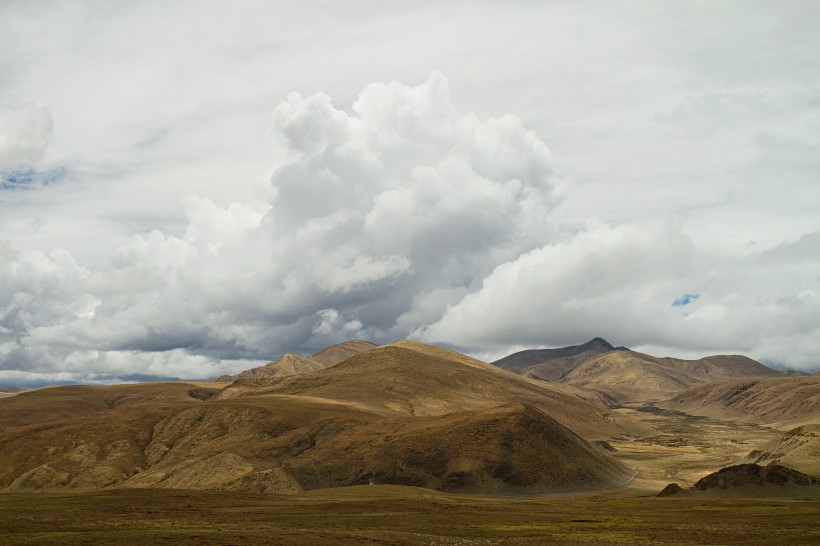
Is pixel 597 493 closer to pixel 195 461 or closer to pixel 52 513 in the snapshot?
pixel 195 461

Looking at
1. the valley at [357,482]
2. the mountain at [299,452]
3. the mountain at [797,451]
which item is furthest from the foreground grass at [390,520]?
the mountain at [797,451]

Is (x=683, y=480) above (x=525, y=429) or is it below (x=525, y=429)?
below

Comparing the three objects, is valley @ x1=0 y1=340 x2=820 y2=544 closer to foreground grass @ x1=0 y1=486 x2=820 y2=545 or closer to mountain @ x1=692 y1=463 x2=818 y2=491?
foreground grass @ x1=0 y1=486 x2=820 y2=545

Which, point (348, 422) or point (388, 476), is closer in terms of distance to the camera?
point (388, 476)

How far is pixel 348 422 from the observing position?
163500 mm

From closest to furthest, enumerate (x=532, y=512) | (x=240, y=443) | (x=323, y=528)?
(x=323, y=528) < (x=532, y=512) < (x=240, y=443)

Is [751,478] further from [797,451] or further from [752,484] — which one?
[797,451]

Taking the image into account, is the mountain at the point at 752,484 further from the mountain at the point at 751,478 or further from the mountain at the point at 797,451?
the mountain at the point at 797,451

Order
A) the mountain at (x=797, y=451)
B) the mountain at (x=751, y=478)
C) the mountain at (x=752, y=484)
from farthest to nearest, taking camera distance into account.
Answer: the mountain at (x=797, y=451), the mountain at (x=751, y=478), the mountain at (x=752, y=484)

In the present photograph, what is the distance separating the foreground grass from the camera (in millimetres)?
58875

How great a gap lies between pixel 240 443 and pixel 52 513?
8559 cm

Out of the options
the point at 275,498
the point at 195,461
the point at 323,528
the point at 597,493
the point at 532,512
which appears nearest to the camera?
the point at 323,528

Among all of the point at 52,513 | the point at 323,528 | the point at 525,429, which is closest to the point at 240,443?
the point at 525,429

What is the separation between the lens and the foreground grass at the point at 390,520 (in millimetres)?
58875
